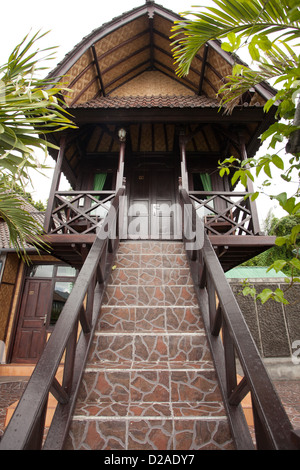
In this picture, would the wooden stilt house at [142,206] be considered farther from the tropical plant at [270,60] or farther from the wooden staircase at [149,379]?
the tropical plant at [270,60]

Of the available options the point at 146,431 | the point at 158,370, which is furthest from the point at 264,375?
the point at 158,370

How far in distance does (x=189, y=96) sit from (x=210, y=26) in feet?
20.4

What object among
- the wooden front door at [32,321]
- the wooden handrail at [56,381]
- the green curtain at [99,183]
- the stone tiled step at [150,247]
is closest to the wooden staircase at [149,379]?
the wooden handrail at [56,381]

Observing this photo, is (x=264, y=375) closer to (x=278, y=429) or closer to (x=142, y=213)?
(x=278, y=429)

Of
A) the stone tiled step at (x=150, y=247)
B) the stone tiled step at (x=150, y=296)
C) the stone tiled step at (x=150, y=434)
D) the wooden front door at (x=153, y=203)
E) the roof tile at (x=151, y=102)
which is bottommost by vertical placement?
the stone tiled step at (x=150, y=434)

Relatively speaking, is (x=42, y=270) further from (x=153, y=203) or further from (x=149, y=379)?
(x=149, y=379)

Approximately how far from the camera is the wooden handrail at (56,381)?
1197 millimetres

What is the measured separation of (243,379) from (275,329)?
6.33 meters

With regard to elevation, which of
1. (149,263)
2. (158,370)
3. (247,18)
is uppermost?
(247,18)

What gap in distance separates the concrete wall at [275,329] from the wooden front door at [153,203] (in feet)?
9.04

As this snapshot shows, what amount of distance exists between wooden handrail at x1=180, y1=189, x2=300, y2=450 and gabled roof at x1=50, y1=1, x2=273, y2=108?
5.05 m

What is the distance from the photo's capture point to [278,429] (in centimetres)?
114

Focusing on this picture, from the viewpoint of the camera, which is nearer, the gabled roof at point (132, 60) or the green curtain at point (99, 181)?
the gabled roof at point (132, 60)

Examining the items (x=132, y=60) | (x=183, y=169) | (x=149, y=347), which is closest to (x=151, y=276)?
(x=149, y=347)
